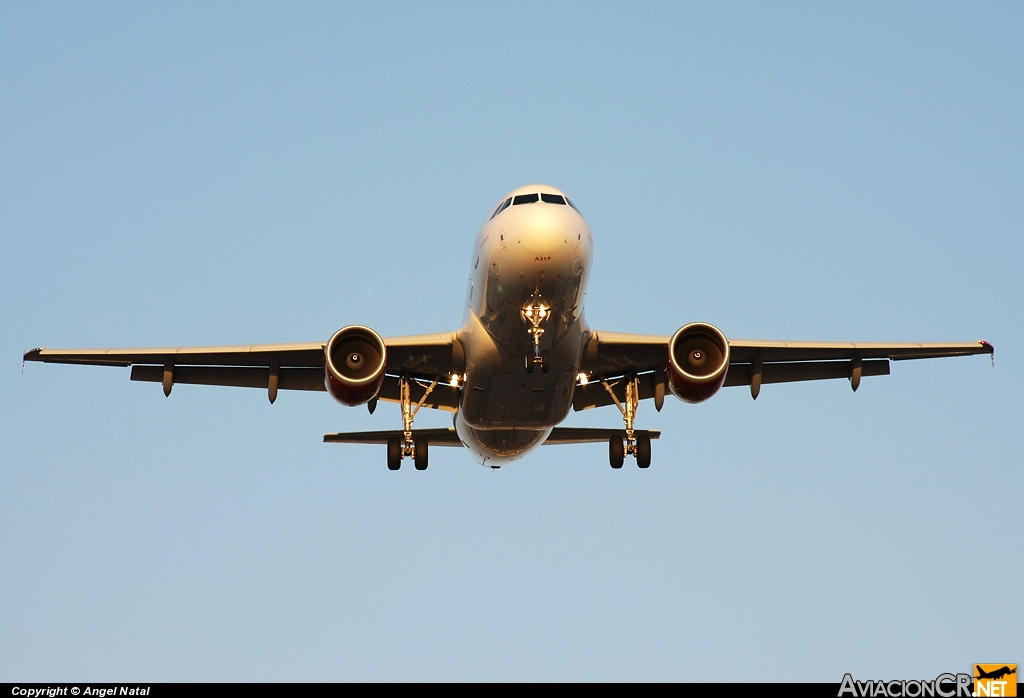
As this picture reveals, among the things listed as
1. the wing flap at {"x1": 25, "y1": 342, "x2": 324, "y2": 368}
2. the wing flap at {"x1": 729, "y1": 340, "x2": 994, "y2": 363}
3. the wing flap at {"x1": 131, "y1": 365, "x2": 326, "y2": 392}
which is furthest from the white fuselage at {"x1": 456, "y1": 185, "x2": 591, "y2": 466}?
the wing flap at {"x1": 729, "y1": 340, "x2": 994, "y2": 363}

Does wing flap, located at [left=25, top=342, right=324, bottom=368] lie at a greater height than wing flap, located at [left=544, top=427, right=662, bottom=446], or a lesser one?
greater

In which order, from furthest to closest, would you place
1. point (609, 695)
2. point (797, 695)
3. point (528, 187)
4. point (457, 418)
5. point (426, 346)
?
1. point (457, 418)
2. point (426, 346)
3. point (528, 187)
4. point (609, 695)
5. point (797, 695)

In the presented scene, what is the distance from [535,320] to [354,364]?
419 cm

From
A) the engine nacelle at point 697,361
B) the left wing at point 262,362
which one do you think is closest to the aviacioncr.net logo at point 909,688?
the engine nacelle at point 697,361

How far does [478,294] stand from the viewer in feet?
89.2

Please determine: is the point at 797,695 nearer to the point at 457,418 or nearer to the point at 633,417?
the point at 633,417

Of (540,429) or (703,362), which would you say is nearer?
(703,362)

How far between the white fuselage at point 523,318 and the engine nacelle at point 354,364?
2.12 metres

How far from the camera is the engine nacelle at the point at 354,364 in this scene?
2698 cm

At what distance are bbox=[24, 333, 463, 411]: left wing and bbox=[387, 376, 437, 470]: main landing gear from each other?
396 mm

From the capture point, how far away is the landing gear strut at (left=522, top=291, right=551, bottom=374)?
25688 millimetres

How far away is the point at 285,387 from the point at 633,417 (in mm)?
8607

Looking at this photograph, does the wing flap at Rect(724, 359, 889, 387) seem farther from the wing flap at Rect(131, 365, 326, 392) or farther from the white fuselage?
the wing flap at Rect(131, 365, 326, 392)

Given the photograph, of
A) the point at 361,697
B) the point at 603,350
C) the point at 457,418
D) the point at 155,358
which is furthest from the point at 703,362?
the point at 155,358
